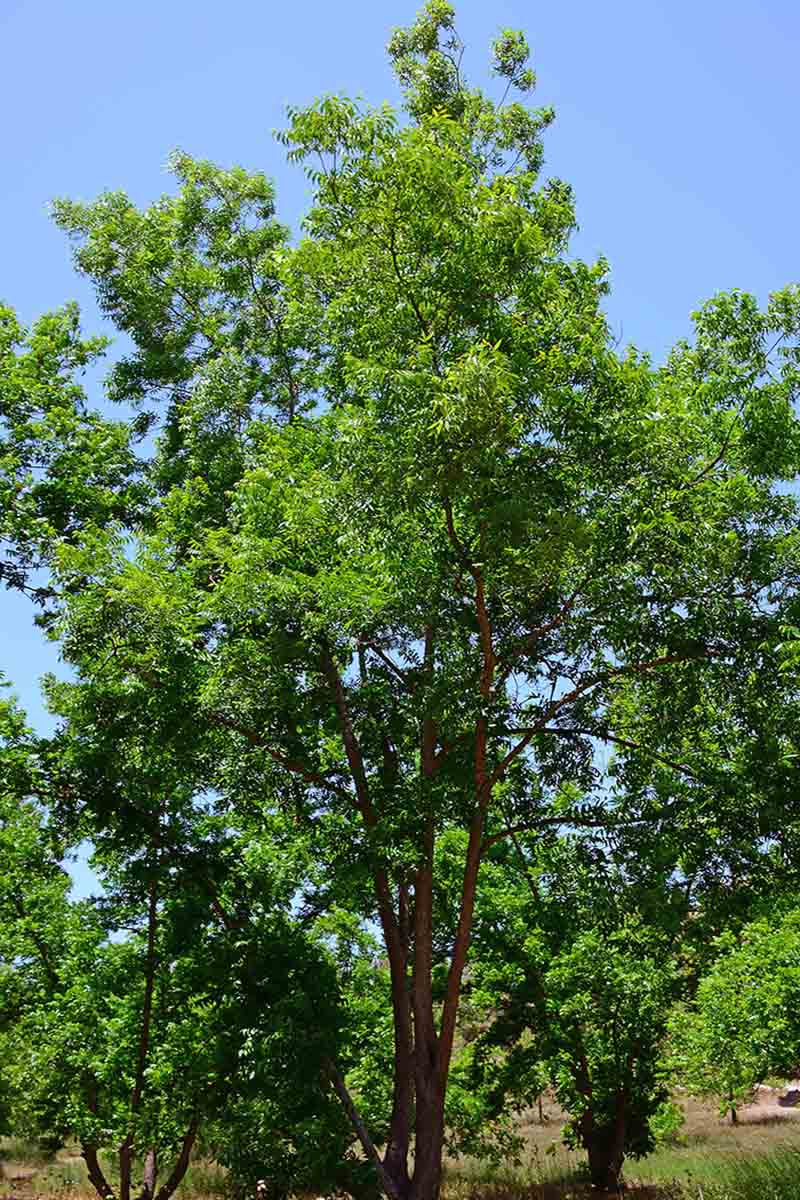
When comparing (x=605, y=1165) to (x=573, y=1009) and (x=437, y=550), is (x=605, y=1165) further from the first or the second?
(x=437, y=550)

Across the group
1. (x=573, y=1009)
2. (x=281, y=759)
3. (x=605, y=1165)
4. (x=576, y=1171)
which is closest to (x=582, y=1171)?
(x=576, y=1171)

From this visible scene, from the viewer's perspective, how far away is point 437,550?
9.72 m

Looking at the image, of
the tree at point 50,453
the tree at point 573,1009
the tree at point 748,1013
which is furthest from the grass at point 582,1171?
the tree at point 50,453

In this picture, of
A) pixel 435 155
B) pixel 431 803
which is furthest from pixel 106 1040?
pixel 435 155

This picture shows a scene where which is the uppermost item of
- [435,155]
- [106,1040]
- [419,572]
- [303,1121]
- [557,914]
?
[435,155]

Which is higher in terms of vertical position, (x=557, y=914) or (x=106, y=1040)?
(x=557, y=914)

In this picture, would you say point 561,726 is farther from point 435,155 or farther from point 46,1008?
point 46,1008

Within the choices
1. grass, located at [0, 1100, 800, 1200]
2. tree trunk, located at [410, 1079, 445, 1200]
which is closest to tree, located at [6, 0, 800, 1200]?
tree trunk, located at [410, 1079, 445, 1200]

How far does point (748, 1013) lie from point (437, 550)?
35.2 ft

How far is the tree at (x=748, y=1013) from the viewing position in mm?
16125

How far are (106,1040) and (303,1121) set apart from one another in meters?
4.92

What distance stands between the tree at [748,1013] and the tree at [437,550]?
20.2 feet

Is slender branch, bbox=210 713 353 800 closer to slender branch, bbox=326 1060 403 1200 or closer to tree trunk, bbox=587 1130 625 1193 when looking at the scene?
slender branch, bbox=326 1060 403 1200

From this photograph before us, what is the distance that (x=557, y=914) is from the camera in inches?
648
